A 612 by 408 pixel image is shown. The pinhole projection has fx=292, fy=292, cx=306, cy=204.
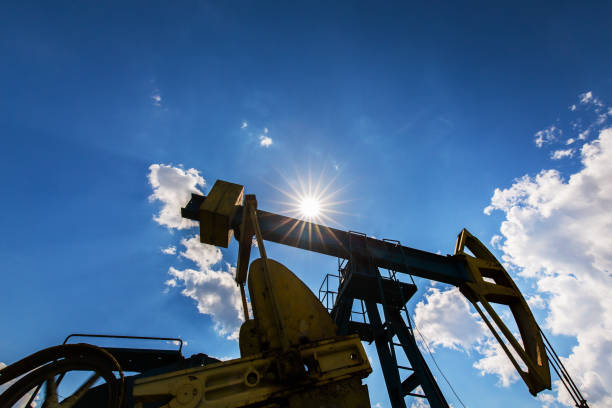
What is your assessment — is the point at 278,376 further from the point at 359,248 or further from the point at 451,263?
the point at 451,263

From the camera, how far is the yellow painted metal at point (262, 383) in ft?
7.80

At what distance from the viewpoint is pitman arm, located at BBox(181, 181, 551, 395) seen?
6.16m

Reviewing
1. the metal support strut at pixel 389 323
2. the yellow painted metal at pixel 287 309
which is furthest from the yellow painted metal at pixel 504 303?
the yellow painted metal at pixel 287 309

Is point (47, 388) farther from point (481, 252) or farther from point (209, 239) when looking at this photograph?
point (481, 252)

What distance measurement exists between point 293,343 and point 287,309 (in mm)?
351

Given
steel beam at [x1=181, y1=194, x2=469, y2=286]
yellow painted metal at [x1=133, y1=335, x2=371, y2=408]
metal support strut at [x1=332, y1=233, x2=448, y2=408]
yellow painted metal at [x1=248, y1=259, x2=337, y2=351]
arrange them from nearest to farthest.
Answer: yellow painted metal at [x1=133, y1=335, x2=371, y2=408] < yellow painted metal at [x1=248, y1=259, x2=337, y2=351] < metal support strut at [x1=332, y1=233, x2=448, y2=408] < steel beam at [x1=181, y1=194, x2=469, y2=286]

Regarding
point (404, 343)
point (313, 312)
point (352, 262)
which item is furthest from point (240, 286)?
point (404, 343)

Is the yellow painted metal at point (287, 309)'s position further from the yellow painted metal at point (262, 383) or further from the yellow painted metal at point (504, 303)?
the yellow painted metal at point (504, 303)

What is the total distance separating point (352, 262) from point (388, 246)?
49.5 inches

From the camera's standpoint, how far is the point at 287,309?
305 centimetres

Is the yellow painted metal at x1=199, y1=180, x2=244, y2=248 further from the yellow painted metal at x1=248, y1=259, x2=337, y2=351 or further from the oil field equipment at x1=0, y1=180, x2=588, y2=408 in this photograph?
the yellow painted metal at x1=248, y1=259, x2=337, y2=351

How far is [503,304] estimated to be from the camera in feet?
25.6

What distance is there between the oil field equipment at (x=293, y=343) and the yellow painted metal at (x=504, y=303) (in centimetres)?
2

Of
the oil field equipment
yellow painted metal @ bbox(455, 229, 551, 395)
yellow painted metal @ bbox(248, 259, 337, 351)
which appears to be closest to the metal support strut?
the oil field equipment
